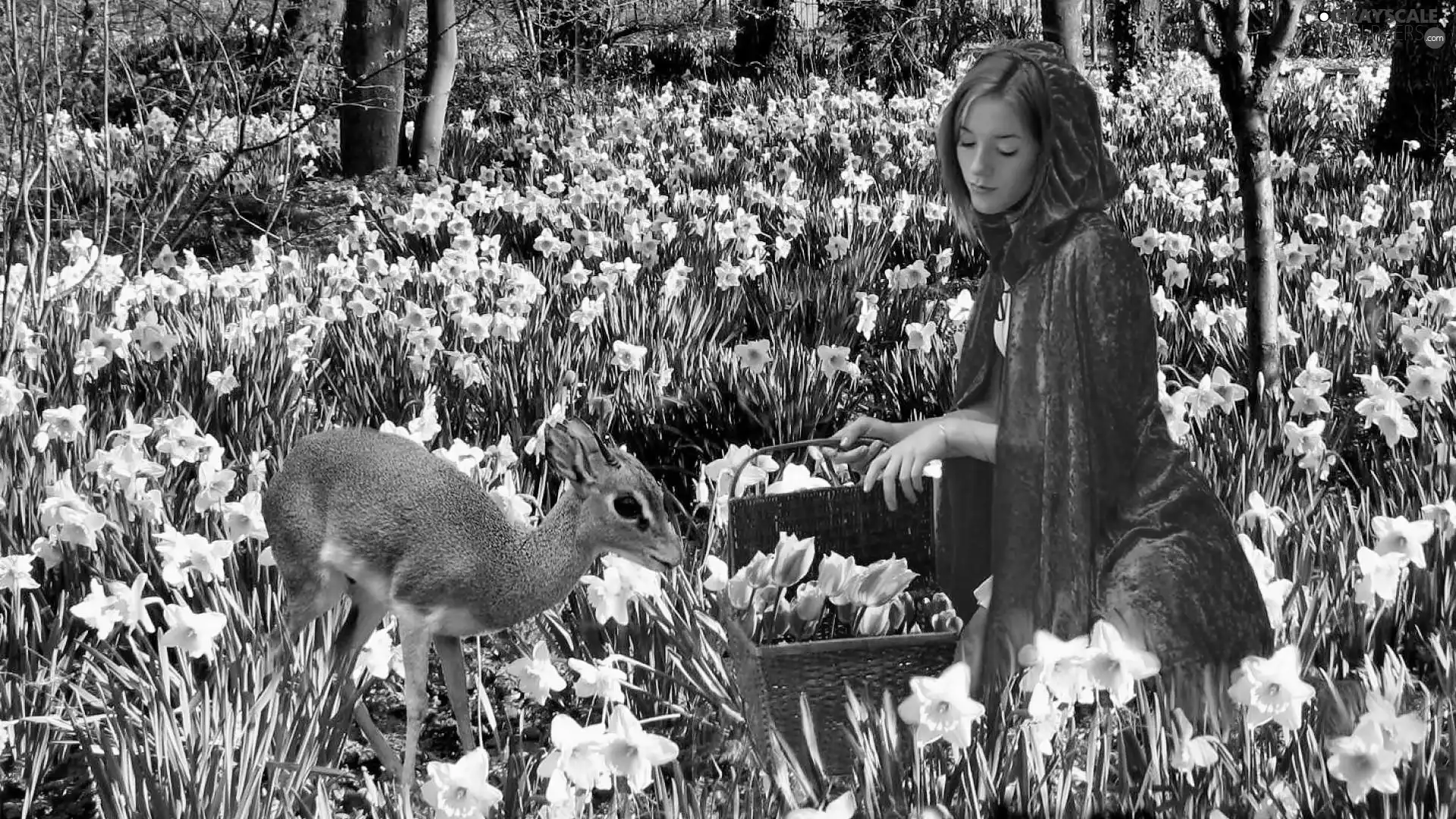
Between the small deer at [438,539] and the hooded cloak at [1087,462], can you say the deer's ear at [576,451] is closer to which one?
the small deer at [438,539]

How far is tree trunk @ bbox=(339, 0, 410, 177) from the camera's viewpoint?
791cm

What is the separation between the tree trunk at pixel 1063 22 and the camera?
7.91 m

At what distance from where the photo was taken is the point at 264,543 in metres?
2.73

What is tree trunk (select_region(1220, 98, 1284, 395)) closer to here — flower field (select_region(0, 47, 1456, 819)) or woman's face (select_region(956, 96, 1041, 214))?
flower field (select_region(0, 47, 1456, 819))

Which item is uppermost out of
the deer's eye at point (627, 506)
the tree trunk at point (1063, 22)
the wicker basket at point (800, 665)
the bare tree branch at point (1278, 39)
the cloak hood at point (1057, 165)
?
the tree trunk at point (1063, 22)

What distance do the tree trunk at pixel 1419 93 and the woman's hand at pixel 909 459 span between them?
745 cm

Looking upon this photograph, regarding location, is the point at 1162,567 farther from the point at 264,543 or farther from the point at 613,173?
the point at 613,173

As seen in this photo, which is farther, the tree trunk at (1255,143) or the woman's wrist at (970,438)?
the tree trunk at (1255,143)

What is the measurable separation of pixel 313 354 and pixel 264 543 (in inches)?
68.3

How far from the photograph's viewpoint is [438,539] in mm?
1929

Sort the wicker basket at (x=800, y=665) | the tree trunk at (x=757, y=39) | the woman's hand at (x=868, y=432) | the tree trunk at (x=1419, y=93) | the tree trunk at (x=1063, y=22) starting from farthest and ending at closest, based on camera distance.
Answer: the tree trunk at (x=757, y=39) < the tree trunk at (x=1419, y=93) < the tree trunk at (x=1063, y=22) < the woman's hand at (x=868, y=432) < the wicker basket at (x=800, y=665)

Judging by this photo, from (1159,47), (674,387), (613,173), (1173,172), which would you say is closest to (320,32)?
(613,173)

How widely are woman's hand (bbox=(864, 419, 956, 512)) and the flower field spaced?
255mm

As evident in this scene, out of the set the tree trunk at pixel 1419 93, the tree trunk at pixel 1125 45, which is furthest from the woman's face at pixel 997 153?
the tree trunk at pixel 1125 45
